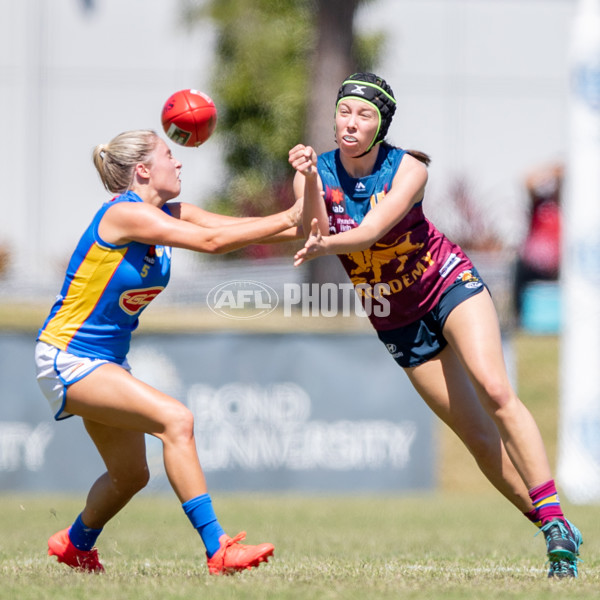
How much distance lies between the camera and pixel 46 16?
24.9 meters

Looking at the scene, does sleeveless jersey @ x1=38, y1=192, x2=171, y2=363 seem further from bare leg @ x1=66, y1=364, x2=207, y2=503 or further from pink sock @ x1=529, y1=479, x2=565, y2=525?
pink sock @ x1=529, y1=479, x2=565, y2=525

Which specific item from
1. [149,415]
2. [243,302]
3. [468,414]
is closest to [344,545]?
Result: [468,414]

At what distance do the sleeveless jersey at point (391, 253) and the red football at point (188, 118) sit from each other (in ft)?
2.42

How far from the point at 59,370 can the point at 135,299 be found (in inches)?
18.4

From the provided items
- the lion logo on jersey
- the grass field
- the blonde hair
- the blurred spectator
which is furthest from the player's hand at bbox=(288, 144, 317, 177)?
the blurred spectator

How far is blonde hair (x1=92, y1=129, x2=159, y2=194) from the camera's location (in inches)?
214

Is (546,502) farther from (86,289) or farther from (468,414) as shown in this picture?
(86,289)

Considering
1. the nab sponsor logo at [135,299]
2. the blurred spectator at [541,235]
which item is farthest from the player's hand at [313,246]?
the blurred spectator at [541,235]

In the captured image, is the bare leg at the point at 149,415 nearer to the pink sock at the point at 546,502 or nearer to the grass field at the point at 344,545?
the grass field at the point at 344,545

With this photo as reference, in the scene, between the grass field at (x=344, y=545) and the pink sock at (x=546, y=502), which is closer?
the grass field at (x=344, y=545)

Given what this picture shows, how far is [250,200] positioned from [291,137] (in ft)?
10.4

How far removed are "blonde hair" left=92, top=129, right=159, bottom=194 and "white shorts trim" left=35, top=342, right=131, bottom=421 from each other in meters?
0.85

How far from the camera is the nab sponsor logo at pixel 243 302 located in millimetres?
13367

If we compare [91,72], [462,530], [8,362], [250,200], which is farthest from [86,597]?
[91,72]
